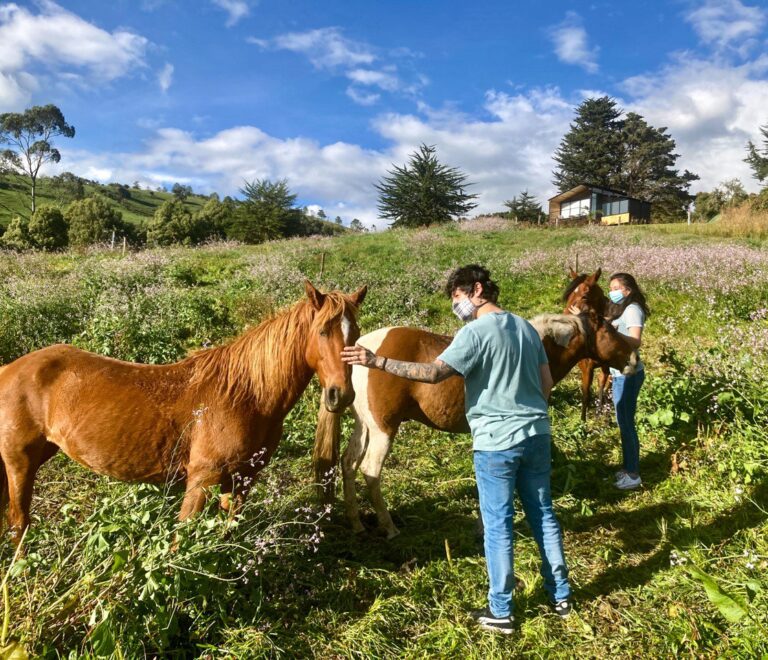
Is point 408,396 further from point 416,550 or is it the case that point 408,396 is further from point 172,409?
point 172,409

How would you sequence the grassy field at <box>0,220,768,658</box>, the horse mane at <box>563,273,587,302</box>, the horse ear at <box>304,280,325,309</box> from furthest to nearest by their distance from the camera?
1. the horse mane at <box>563,273,587,302</box>
2. the horse ear at <box>304,280,325,309</box>
3. the grassy field at <box>0,220,768,658</box>

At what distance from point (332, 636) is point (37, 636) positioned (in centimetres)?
154

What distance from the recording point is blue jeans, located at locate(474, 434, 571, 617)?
2.70 meters

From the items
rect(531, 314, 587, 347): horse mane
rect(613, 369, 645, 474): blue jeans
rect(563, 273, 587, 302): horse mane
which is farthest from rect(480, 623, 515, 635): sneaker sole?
rect(563, 273, 587, 302): horse mane

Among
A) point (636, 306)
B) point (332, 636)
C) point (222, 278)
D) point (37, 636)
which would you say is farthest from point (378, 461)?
point (222, 278)

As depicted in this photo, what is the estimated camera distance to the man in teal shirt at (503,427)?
270cm

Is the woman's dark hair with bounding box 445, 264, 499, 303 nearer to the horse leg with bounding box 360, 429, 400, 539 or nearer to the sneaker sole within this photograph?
the horse leg with bounding box 360, 429, 400, 539

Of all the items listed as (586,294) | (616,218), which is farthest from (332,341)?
(616,218)

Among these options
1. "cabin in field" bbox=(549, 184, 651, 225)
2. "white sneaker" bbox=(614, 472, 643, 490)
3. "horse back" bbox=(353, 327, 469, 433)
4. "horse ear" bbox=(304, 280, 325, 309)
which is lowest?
"white sneaker" bbox=(614, 472, 643, 490)

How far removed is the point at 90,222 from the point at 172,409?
38680mm

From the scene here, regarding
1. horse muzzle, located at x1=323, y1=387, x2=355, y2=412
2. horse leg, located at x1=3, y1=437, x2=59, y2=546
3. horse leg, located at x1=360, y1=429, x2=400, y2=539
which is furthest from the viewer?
horse leg, located at x1=360, y1=429, x2=400, y2=539

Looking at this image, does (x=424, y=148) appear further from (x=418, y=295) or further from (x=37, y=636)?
(x=37, y=636)

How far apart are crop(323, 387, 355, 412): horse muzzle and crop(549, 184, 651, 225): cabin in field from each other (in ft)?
134

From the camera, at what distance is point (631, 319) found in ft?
15.3
